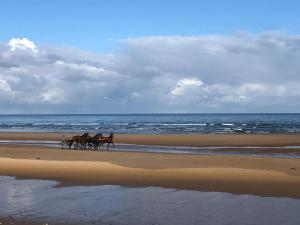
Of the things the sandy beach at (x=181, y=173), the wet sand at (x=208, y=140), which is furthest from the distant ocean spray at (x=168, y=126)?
the sandy beach at (x=181, y=173)

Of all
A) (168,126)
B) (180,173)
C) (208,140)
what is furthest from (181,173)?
(168,126)

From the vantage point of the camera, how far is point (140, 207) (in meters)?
10.2

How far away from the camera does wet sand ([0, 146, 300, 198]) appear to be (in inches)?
519

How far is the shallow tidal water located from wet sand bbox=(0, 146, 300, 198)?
1.15 m

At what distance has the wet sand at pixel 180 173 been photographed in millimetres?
13178

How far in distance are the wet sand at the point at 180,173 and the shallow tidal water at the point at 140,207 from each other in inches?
45.2

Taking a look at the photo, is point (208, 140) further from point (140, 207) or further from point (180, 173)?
point (140, 207)

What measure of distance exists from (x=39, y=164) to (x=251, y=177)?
26.6 ft

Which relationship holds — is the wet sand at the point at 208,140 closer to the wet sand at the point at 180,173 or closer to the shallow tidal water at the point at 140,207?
the wet sand at the point at 180,173

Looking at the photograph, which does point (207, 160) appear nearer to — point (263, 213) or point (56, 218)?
point (263, 213)

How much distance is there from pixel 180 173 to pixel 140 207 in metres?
5.69

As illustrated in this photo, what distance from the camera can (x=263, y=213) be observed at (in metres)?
9.52

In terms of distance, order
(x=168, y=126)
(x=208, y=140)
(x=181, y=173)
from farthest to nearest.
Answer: (x=168, y=126)
(x=208, y=140)
(x=181, y=173)

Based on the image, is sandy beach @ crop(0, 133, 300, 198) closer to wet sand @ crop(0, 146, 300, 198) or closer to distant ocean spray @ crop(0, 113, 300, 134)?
wet sand @ crop(0, 146, 300, 198)
